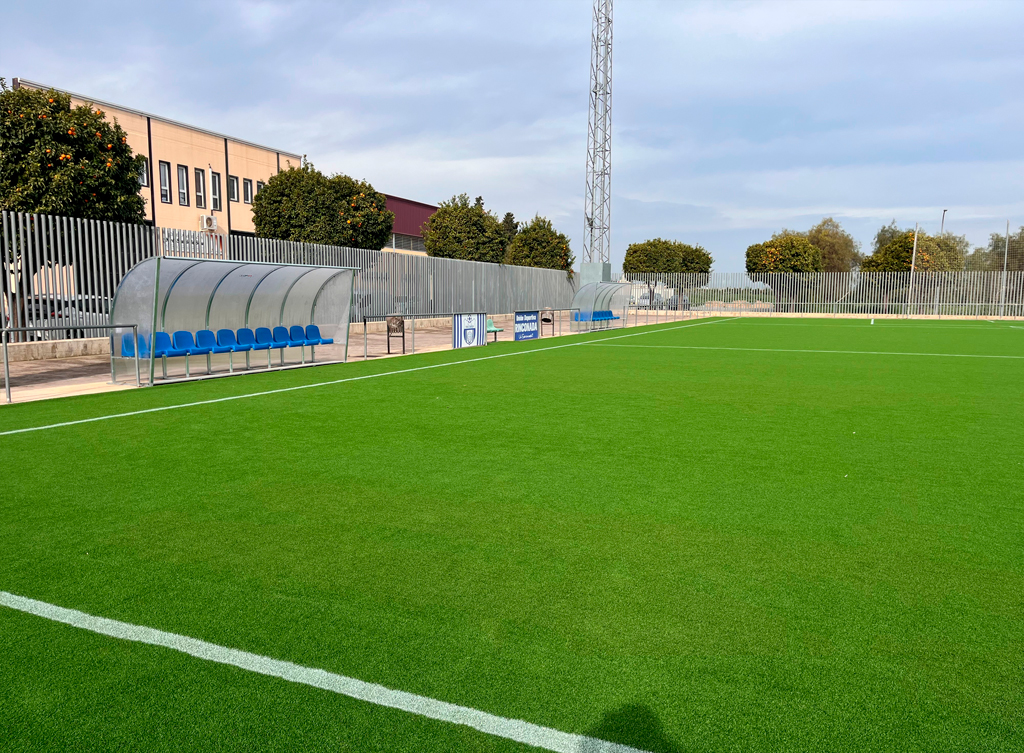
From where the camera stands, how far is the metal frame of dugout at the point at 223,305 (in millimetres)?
12641

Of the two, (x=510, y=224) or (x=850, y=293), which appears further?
(x=510, y=224)

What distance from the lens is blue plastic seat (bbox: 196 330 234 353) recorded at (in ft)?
44.7

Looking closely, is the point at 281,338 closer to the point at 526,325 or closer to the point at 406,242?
the point at 526,325

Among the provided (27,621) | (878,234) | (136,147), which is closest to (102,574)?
(27,621)

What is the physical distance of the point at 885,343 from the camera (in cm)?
2362

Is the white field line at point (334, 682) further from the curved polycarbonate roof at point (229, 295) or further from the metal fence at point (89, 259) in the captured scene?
the curved polycarbonate roof at point (229, 295)

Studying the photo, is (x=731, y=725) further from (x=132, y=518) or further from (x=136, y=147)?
(x=136, y=147)

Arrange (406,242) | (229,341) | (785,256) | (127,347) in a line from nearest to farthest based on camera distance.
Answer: (127,347), (229,341), (785,256), (406,242)

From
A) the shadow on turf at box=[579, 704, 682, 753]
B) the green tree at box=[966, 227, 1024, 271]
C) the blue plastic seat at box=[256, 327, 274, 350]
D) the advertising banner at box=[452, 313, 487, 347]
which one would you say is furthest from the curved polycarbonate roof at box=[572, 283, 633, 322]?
the green tree at box=[966, 227, 1024, 271]

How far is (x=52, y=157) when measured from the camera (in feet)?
57.8

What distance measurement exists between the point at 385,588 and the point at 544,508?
174 centimetres

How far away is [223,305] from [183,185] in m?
28.8

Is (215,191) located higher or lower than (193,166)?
lower

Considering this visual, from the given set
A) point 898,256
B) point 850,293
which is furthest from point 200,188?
point 898,256
